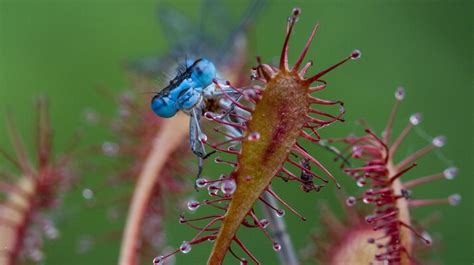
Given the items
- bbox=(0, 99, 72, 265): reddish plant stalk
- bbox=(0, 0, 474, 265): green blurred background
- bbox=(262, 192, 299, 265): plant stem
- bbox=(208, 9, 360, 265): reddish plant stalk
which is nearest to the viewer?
bbox=(208, 9, 360, 265): reddish plant stalk

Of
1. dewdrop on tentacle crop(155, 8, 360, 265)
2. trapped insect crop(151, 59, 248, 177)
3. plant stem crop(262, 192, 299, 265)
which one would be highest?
trapped insect crop(151, 59, 248, 177)

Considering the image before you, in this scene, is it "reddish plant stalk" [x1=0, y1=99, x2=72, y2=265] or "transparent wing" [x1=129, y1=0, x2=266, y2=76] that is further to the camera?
"transparent wing" [x1=129, y1=0, x2=266, y2=76]

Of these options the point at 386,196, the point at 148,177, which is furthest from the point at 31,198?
the point at 386,196

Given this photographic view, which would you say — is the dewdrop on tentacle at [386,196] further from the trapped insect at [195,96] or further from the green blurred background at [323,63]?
the green blurred background at [323,63]

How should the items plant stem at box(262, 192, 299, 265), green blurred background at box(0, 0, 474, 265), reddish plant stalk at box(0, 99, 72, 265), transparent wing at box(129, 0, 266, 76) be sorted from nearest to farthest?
plant stem at box(262, 192, 299, 265) < reddish plant stalk at box(0, 99, 72, 265) < transparent wing at box(129, 0, 266, 76) < green blurred background at box(0, 0, 474, 265)

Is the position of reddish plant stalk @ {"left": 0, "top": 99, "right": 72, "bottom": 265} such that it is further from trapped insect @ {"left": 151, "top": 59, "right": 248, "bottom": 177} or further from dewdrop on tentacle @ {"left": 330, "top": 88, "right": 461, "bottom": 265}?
dewdrop on tentacle @ {"left": 330, "top": 88, "right": 461, "bottom": 265}

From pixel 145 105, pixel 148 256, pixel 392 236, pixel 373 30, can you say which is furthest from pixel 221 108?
pixel 373 30

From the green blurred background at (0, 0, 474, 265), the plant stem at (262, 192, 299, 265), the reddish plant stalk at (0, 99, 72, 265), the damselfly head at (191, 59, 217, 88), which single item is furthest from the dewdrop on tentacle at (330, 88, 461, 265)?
the green blurred background at (0, 0, 474, 265)

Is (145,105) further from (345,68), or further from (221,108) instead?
(345,68)
